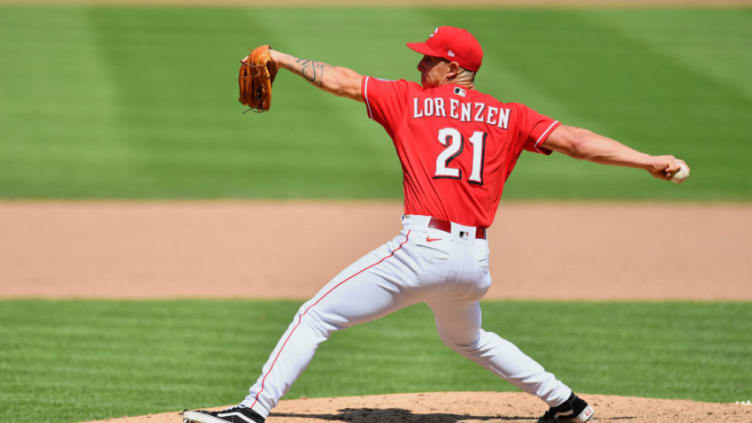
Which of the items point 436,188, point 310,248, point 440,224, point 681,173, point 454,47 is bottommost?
point 310,248

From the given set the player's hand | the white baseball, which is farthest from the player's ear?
the white baseball

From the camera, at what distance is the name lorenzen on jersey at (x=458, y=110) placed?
4.80 m

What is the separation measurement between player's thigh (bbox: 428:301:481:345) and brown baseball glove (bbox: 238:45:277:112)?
1323 mm

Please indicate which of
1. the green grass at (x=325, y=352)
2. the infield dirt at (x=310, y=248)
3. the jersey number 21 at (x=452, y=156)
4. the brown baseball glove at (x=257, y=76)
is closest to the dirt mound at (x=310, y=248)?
the infield dirt at (x=310, y=248)

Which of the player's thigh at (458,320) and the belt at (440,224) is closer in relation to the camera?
the belt at (440,224)

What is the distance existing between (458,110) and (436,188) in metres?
0.38

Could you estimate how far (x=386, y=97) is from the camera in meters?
4.85

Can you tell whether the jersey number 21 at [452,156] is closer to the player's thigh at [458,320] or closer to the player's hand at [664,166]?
the player's thigh at [458,320]

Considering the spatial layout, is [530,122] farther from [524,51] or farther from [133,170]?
[524,51]

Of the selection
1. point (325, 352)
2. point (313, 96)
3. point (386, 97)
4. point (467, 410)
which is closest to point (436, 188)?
point (386, 97)

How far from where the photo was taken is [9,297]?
344 inches

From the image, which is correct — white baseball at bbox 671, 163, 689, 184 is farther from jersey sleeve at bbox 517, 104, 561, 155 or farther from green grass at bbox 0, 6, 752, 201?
green grass at bbox 0, 6, 752, 201

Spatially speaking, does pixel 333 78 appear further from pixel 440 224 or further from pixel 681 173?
pixel 681 173

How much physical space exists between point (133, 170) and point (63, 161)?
3.63ft
